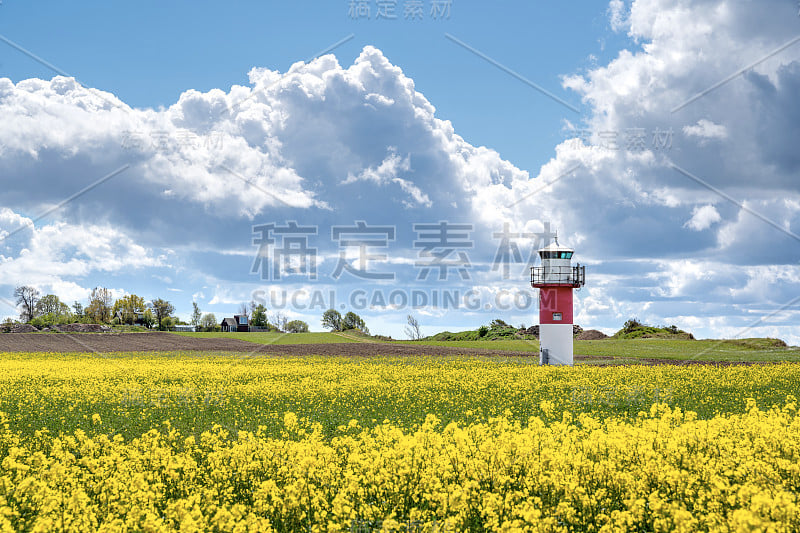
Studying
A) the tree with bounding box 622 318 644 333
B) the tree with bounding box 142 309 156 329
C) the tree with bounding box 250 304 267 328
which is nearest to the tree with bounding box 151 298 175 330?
the tree with bounding box 142 309 156 329

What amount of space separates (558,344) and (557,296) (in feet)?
8.81

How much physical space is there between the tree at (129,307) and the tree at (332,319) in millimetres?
43254

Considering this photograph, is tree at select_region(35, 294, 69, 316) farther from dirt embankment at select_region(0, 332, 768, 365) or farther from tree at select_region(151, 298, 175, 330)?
dirt embankment at select_region(0, 332, 768, 365)

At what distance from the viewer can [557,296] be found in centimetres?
3262

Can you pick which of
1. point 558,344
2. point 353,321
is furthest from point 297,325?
point 558,344

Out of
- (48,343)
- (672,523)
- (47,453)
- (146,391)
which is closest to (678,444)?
(672,523)

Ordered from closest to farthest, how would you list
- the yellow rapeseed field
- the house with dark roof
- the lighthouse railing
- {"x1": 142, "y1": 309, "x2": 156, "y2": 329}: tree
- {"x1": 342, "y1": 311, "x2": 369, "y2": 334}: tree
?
1. the yellow rapeseed field
2. the lighthouse railing
3. {"x1": 342, "y1": 311, "x2": 369, "y2": 334}: tree
4. the house with dark roof
5. {"x1": 142, "y1": 309, "x2": 156, "y2": 329}: tree

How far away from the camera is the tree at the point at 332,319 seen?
351 ft

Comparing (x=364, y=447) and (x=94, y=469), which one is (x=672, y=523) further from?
(x=94, y=469)

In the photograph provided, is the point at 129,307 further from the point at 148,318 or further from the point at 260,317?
the point at 260,317

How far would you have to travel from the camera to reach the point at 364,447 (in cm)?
1165

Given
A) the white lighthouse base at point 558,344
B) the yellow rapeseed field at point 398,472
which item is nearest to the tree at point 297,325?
the white lighthouse base at point 558,344

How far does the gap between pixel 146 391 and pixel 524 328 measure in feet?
188

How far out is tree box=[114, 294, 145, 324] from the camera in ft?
412
